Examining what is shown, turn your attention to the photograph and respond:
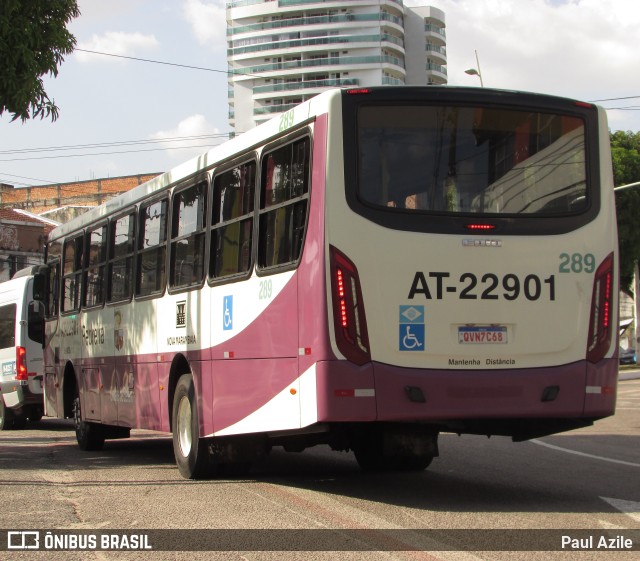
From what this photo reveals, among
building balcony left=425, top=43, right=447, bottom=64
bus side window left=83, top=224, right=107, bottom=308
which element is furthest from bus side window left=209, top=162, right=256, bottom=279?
building balcony left=425, top=43, right=447, bottom=64

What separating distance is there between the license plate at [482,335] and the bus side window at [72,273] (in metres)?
8.79

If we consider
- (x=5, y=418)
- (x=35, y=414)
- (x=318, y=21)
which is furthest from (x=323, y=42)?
(x=5, y=418)

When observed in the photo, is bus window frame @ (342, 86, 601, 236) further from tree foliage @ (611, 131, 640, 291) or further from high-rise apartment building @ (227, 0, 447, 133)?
high-rise apartment building @ (227, 0, 447, 133)

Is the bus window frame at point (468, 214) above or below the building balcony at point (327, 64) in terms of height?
below

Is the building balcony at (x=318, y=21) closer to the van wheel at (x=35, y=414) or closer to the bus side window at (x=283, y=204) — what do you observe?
the van wheel at (x=35, y=414)

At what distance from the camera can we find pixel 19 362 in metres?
21.0

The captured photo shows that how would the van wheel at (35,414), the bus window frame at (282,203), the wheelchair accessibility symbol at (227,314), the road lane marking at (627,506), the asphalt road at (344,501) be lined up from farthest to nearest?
the van wheel at (35,414), the wheelchair accessibility symbol at (227,314), the bus window frame at (282,203), the road lane marking at (627,506), the asphalt road at (344,501)

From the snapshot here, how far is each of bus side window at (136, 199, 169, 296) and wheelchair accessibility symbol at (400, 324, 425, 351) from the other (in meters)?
Result: 4.50

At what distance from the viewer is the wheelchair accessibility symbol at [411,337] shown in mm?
8344

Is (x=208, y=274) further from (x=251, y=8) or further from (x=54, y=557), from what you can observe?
(x=251, y=8)

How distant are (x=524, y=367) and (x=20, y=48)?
26.8 feet

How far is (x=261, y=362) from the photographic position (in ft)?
30.9

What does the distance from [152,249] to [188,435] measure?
2546 millimetres

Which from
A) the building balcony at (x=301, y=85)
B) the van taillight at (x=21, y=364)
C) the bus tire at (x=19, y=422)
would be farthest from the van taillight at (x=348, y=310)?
the building balcony at (x=301, y=85)
